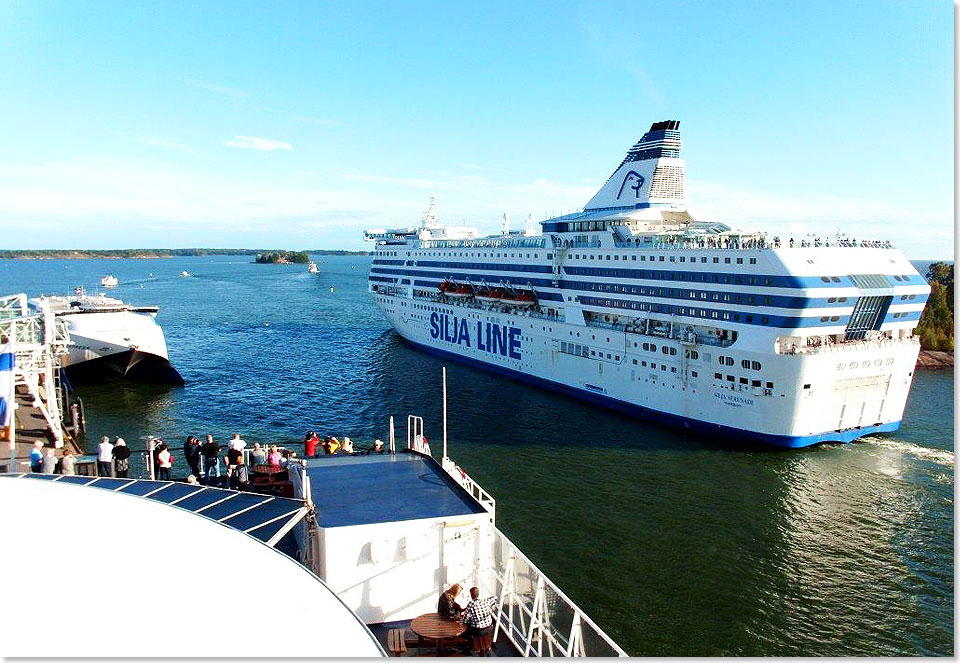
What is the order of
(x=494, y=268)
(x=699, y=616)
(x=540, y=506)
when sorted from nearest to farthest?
(x=699, y=616), (x=540, y=506), (x=494, y=268)

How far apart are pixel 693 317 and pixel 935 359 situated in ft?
82.9

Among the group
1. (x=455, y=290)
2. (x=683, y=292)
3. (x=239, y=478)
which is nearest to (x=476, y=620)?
(x=239, y=478)

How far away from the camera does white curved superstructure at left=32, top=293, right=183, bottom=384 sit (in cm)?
3394

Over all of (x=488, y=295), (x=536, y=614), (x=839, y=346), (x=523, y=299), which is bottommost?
(x=536, y=614)

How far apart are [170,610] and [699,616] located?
10.5 meters

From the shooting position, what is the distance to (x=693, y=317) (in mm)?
25219

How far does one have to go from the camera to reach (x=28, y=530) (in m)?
6.84

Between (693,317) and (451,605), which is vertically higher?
(693,317)

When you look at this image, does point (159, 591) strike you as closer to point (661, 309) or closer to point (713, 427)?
point (713, 427)

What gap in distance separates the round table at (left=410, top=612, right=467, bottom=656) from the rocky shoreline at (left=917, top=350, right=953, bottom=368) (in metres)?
42.7

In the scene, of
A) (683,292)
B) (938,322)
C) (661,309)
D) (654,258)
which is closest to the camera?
(683,292)

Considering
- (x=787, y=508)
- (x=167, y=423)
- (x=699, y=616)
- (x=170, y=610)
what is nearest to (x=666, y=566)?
(x=699, y=616)

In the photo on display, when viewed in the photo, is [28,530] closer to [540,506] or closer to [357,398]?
[540,506]

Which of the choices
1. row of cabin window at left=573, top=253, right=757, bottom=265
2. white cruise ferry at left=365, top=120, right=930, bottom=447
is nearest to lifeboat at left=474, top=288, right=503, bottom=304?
white cruise ferry at left=365, top=120, right=930, bottom=447
